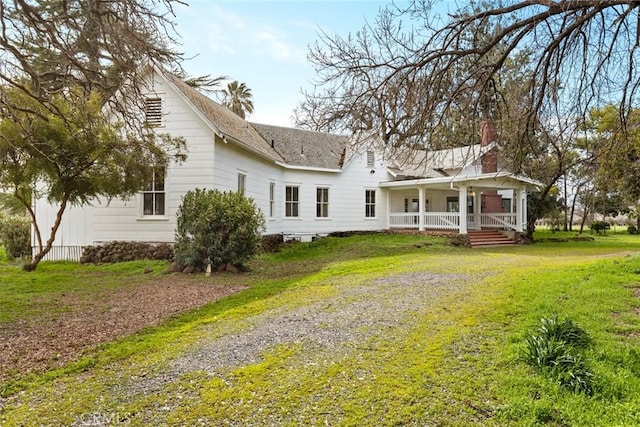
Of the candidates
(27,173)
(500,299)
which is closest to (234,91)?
(27,173)

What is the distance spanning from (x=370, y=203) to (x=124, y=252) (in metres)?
13.6

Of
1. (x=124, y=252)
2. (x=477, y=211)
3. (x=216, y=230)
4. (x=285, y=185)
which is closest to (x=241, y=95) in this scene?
(x=285, y=185)

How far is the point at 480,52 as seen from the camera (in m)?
6.10

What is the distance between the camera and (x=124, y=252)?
1386 cm

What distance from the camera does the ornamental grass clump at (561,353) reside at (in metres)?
3.86

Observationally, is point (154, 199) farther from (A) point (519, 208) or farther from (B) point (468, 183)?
(A) point (519, 208)

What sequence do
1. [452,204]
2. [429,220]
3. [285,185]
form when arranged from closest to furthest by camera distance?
[285,185]
[429,220]
[452,204]

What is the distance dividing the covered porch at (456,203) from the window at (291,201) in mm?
5328

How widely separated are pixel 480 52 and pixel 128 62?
4.97m

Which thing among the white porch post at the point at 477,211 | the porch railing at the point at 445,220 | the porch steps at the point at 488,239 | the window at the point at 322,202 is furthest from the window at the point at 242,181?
the white porch post at the point at 477,211

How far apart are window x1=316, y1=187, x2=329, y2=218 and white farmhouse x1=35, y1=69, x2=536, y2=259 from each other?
0.17 ft

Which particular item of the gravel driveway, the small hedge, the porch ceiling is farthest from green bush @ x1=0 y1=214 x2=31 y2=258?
the porch ceiling

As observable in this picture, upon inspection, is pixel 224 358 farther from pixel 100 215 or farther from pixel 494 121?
pixel 100 215

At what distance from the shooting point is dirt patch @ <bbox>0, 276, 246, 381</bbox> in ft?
16.3
